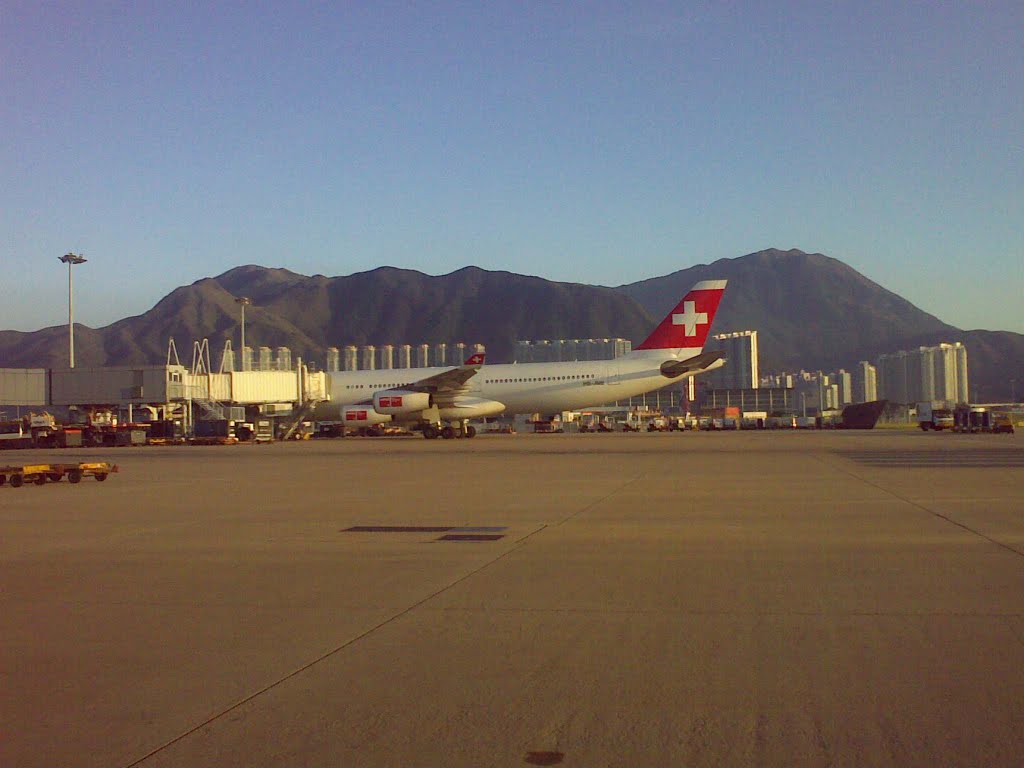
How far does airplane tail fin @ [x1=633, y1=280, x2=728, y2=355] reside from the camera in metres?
48.7

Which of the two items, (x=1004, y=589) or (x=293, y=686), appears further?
(x=1004, y=589)

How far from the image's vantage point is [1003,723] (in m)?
4.63

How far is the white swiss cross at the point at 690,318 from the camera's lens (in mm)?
48719

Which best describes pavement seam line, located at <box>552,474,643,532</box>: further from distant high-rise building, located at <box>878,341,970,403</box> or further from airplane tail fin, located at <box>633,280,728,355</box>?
distant high-rise building, located at <box>878,341,970,403</box>

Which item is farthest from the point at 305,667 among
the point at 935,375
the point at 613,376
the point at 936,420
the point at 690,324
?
the point at 935,375

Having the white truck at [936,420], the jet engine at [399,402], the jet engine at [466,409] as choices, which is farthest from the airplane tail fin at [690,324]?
the white truck at [936,420]

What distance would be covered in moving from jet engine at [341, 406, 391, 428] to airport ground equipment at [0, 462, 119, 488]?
21.7 meters

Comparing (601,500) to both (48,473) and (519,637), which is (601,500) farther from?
(48,473)

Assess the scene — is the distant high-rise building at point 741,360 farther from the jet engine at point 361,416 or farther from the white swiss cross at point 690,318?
the jet engine at point 361,416

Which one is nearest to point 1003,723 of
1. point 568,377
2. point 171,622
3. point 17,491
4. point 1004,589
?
point 1004,589

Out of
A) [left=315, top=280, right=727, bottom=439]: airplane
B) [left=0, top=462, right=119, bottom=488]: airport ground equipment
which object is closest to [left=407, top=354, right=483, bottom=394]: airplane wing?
[left=315, top=280, right=727, bottom=439]: airplane

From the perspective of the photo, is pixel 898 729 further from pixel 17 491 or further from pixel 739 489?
pixel 17 491

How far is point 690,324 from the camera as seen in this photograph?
48750mm

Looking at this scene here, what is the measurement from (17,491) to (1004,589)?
18927 millimetres
